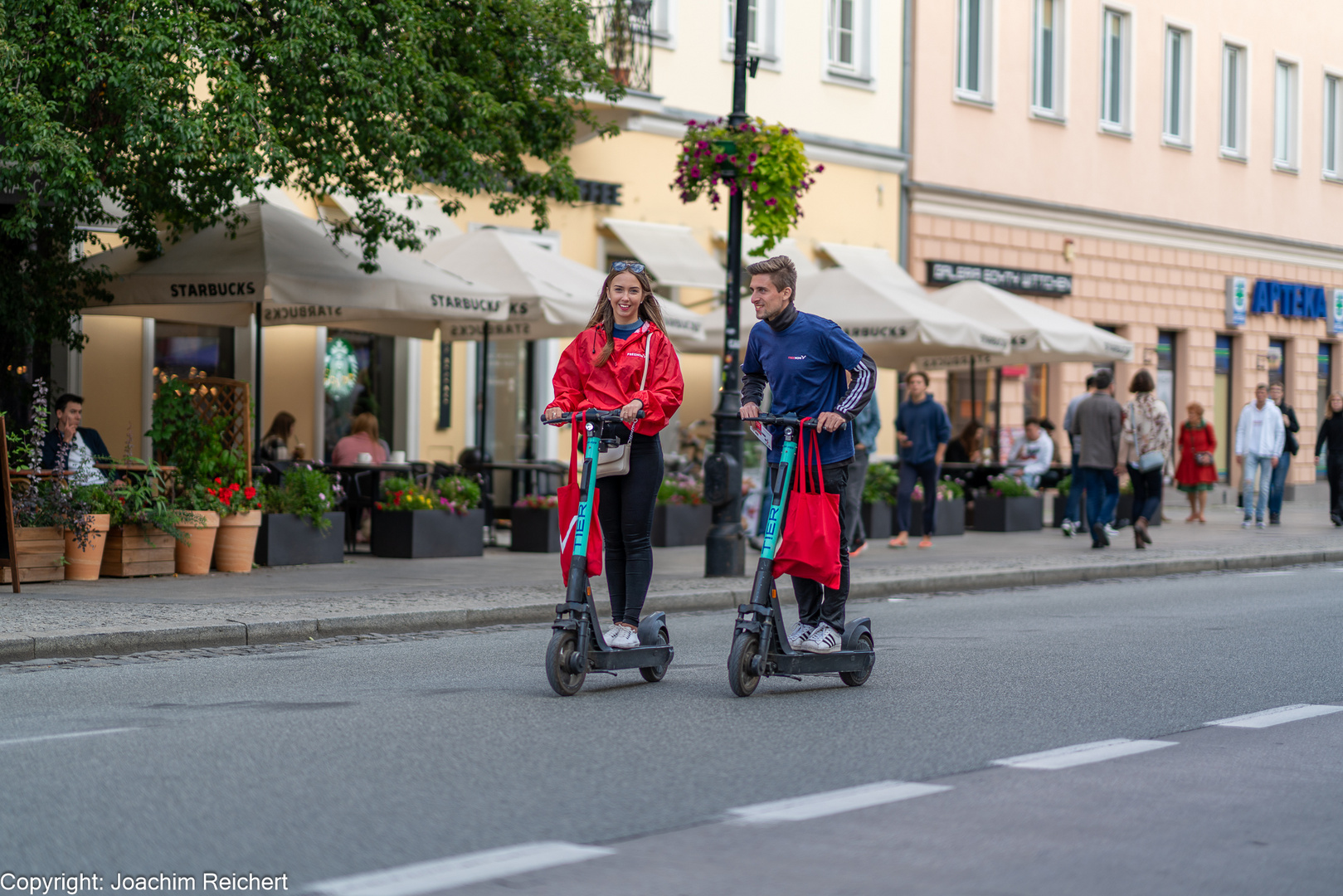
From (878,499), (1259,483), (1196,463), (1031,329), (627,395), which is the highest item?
(1031,329)

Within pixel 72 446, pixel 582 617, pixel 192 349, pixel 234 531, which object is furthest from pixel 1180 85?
pixel 582 617

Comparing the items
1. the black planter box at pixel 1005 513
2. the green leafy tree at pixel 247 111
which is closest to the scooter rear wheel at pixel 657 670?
the green leafy tree at pixel 247 111

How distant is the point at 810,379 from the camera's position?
7.70 m

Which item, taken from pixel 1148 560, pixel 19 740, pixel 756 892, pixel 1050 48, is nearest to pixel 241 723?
pixel 19 740

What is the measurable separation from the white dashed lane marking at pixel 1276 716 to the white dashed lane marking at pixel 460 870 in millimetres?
A: 3391

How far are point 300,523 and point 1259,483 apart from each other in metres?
13.9

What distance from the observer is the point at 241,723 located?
270 inches

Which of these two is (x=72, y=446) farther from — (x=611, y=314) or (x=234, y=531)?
(x=611, y=314)

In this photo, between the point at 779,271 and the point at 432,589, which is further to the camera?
the point at 432,589

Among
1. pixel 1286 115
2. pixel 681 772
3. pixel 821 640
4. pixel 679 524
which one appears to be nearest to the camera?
pixel 681 772

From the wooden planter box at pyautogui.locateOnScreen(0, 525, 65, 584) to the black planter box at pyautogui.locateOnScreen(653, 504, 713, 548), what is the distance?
6.41 meters

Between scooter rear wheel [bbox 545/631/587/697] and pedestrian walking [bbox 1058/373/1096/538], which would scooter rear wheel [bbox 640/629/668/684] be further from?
pedestrian walking [bbox 1058/373/1096/538]

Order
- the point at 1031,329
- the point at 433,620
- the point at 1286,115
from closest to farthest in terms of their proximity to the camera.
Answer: the point at 433,620
the point at 1031,329
the point at 1286,115

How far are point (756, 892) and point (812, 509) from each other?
333 centimetres
